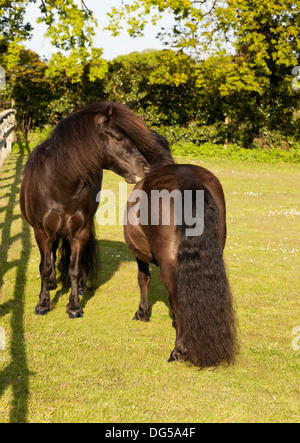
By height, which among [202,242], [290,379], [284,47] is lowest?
[290,379]

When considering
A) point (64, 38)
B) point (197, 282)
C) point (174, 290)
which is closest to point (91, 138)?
point (174, 290)

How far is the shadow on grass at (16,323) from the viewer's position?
3.71 metres

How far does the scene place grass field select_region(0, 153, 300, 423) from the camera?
143 inches

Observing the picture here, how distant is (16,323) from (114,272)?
2588 mm

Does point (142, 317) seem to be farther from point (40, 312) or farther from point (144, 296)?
point (40, 312)

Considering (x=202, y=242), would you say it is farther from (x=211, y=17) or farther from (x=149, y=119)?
(x=211, y=17)

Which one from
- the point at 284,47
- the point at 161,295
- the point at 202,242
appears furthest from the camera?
the point at 284,47

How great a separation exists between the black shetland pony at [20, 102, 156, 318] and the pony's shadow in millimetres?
844

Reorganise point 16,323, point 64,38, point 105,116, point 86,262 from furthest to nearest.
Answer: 1. point 64,38
2. point 86,262
3. point 16,323
4. point 105,116

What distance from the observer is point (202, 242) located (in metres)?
4.10

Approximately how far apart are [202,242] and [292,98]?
22.1 metres

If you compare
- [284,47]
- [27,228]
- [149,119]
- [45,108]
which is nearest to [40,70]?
[45,108]

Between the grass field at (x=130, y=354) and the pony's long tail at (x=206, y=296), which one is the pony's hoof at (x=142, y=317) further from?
the pony's long tail at (x=206, y=296)

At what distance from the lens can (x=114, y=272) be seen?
778 centimetres
